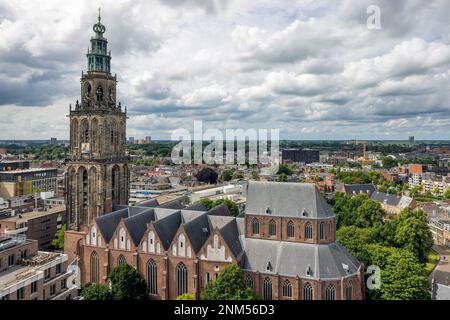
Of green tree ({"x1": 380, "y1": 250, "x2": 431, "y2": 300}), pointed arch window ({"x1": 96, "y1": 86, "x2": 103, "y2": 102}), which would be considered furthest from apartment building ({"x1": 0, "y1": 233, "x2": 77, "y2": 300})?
green tree ({"x1": 380, "y1": 250, "x2": 431, "y2": 300})

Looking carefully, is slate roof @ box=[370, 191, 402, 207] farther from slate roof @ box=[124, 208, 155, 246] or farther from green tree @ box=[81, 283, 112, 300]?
green tree @ box=[81, 283, 112, 300]

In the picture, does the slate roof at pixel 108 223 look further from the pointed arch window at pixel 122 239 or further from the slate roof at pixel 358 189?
the slate roof at pixel 358 189

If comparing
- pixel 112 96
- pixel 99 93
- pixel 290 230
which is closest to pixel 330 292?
pixel 290 230

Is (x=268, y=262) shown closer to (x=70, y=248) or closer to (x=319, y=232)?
(x=319, y=232)

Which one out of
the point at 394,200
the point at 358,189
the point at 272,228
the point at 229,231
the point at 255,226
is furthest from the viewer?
the point at 358,189

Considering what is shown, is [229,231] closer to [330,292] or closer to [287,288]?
[287,288]

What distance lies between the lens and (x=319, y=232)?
48750mm

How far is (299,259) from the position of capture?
48.0m

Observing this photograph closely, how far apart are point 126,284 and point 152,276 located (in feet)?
15.4

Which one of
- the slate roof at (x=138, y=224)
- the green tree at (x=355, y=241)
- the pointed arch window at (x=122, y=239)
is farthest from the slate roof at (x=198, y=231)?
the green tree at (x=355, y=241)

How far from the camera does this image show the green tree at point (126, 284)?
160 feet

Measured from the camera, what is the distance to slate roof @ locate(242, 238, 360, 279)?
1838 inches
